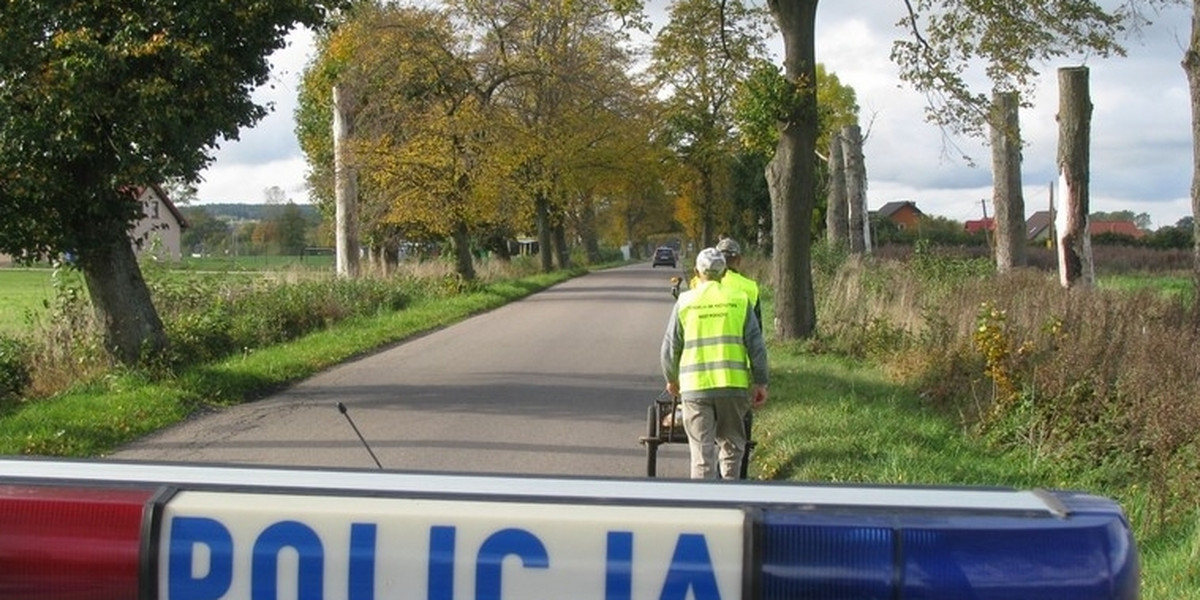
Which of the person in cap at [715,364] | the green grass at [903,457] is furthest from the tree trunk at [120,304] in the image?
the person in cap at [715,364]

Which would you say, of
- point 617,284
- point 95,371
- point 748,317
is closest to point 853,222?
point 617,284

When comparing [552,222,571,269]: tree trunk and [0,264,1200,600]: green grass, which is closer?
[0,264,1200,600]: green grass

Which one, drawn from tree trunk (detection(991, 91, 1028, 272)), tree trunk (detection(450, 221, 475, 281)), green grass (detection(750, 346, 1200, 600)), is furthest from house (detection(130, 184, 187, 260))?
tree trunk (detection(450, 221, 475, 281))

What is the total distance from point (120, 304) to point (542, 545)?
49.4ft

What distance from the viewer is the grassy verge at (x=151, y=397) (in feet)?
38.5

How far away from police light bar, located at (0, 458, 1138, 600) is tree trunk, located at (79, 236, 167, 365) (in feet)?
47.7

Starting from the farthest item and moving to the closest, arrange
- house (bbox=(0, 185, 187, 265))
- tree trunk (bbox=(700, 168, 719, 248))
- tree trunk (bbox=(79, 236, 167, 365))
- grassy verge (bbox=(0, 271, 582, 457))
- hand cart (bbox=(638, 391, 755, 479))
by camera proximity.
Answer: tree trunk (bbox=(700, 168, 719, 248)) < house (bbox=(0, 185, 187, 265)) < tree trunk (bbox=(79, 236, 167, 365)) < grassy verge (bbox=(0, 271, 582, 457)) < hand cart (bbox=(638, 391, 755, 479))

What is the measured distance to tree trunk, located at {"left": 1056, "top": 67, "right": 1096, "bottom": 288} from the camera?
55.7 ft

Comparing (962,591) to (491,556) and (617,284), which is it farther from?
(617,284)

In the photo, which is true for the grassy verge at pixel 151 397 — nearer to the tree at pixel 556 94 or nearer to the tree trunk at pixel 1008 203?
the tree trunk at pixel 1008 203

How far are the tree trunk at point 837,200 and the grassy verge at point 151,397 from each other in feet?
44.9

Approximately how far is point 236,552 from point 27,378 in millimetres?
16171

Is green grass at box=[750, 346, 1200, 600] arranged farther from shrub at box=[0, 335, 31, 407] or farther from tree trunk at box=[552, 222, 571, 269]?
tree trunk at box=[552, 222, 571, 269]

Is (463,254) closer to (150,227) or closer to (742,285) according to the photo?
(150,227)
